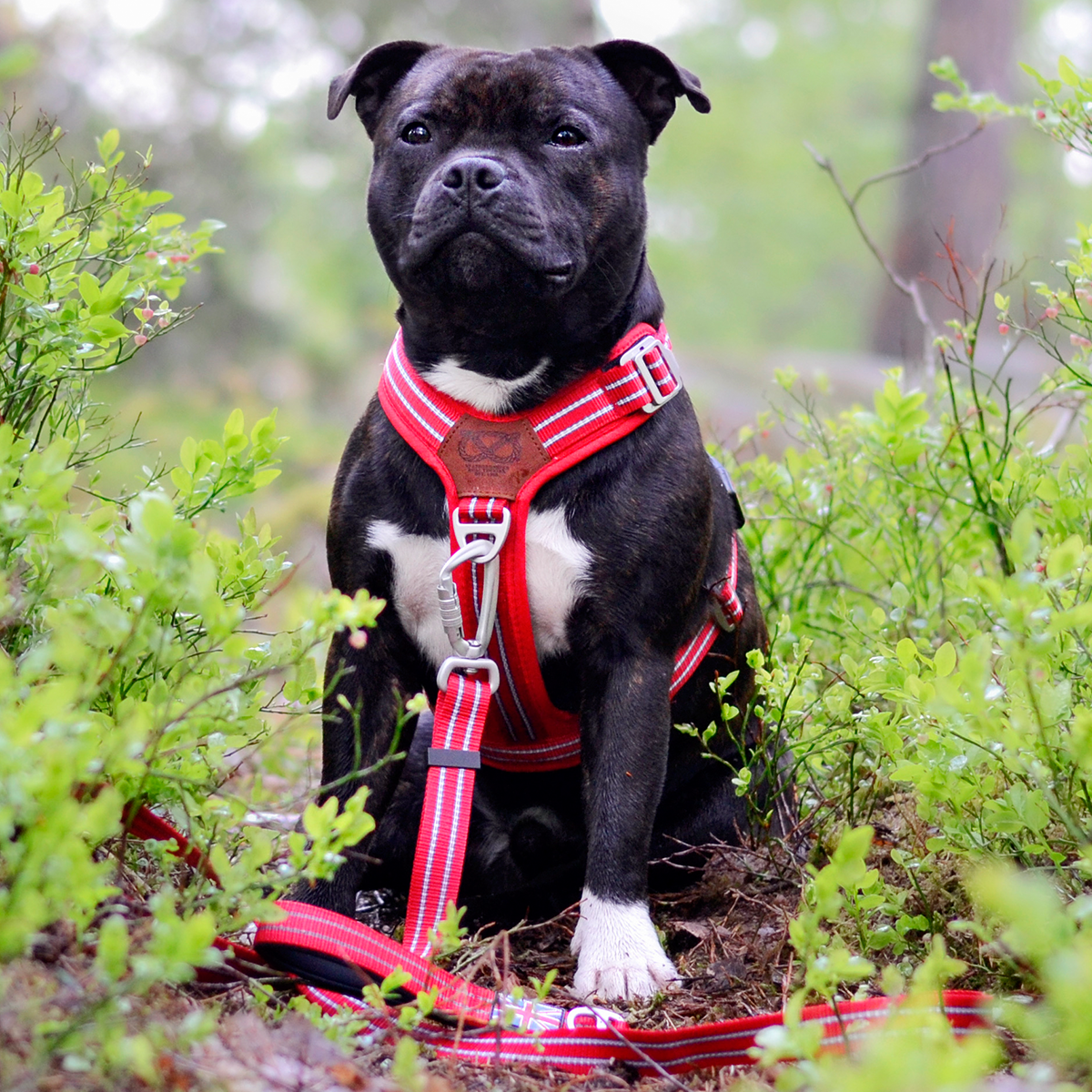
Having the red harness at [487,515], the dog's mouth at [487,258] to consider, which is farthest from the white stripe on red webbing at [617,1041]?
the dog's mouth at [487,258]

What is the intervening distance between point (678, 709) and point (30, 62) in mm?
2049

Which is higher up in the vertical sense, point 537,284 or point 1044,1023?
point 537,284

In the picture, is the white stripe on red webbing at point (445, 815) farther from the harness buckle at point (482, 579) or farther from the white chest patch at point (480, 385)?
the white chest patch at point (480, 385)

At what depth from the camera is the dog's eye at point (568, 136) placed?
2707mm

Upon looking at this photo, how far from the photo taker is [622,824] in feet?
8.28

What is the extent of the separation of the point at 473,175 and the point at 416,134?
0.34 metres

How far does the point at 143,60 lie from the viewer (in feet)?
39.1

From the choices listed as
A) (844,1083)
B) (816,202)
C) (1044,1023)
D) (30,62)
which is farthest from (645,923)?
(816,202)

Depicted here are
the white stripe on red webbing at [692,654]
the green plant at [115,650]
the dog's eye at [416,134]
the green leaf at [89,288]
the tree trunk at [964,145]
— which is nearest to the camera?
the green plant at [115,650]

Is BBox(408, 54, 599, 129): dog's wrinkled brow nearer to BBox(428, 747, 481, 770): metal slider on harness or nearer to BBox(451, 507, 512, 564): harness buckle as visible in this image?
BBox(451, 507, 512, 564): harness buckle

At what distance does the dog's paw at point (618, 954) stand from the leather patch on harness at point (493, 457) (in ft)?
2.95

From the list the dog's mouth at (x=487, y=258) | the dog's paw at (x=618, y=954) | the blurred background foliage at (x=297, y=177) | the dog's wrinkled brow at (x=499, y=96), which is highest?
the blurred background foliage at (x=297, y=177)

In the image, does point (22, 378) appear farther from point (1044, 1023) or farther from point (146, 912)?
point (1044, 1023)

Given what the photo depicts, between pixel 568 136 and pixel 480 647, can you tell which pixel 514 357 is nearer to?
pixel 568 136
